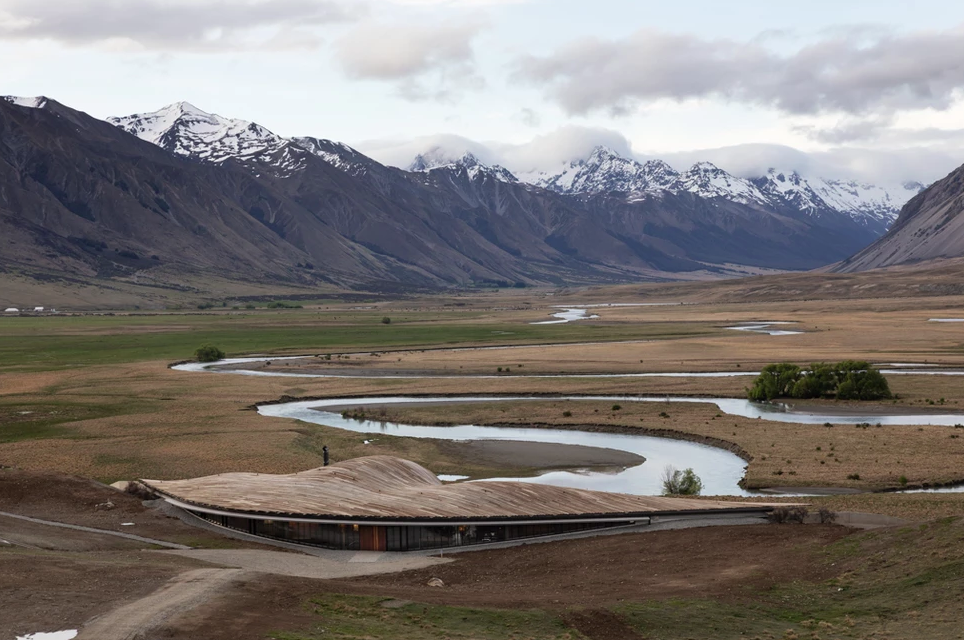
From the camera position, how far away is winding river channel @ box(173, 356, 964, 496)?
56656 mm

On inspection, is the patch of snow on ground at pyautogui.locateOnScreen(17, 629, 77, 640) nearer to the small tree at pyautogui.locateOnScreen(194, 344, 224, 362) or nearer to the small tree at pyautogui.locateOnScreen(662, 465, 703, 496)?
the small tree at pyautogui.locateOnScreen(662, 465, 703, 496)

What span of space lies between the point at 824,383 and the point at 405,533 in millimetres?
58621

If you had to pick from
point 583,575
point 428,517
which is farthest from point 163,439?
point 583,575

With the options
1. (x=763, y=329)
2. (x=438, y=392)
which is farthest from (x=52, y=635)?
(x=763, y=329)

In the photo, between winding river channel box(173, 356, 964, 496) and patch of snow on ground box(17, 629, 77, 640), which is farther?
winding river channel box(173, 356, 964, 496)

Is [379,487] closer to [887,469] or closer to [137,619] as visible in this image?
[137,619]

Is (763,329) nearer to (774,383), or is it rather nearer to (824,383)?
(824,383)

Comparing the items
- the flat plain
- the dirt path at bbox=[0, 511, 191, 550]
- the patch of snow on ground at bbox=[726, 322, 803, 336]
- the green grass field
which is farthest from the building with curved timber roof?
the patch of snow on ground at bbox=[726, 322, 803, 336]

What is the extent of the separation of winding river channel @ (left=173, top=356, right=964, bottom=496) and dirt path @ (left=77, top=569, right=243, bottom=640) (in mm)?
29060

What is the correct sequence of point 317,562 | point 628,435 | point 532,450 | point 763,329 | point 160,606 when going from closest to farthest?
point 160,606, point 317,562, point 532,450, point 628,435, point 763,329

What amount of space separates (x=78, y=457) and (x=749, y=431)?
4269 centimetres

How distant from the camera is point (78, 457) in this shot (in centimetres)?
6328

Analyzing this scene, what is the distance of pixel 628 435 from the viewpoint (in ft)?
238

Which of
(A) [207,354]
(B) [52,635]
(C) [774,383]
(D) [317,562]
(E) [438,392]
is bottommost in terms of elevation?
(E) [438,392]
